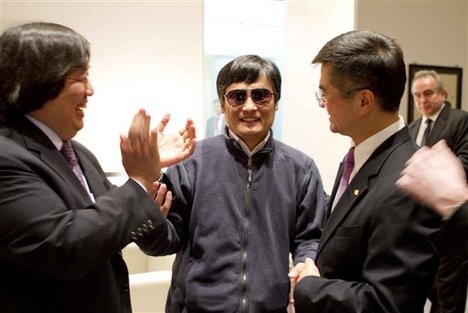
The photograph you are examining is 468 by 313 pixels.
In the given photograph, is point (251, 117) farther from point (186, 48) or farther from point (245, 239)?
point (186, 48)

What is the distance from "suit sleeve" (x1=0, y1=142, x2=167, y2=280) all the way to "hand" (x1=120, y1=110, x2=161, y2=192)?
0.26 feet

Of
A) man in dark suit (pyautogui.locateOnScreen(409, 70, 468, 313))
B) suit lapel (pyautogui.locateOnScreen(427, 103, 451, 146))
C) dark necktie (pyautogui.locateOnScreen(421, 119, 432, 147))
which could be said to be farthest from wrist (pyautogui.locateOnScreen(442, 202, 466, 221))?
dark necktie (pyautogui.locateOnScreen(421, 119, 432, 147))

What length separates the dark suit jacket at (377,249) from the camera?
4.22 feet

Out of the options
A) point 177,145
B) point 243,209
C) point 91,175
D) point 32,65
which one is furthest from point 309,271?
point 32,65

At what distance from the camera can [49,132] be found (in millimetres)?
1326

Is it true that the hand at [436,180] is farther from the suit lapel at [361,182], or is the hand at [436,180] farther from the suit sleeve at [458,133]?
the suit sleeve at [458,133]

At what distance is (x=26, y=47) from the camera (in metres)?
1.23

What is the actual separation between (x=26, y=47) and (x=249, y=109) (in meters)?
1.00

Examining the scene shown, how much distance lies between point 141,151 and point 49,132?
0.85 feet

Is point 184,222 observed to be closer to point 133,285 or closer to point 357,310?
point 357,310

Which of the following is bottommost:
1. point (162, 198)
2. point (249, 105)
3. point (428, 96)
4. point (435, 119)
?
point (435, 119)

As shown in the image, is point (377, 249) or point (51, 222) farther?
point (377, 249)

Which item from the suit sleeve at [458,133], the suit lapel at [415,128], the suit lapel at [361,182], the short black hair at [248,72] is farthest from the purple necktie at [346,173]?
the suit lapel at [415,128]

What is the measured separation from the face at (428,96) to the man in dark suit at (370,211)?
330 centimetres
